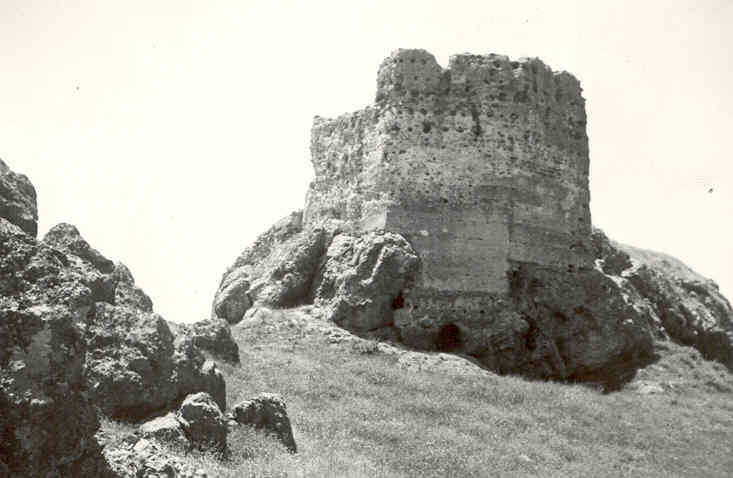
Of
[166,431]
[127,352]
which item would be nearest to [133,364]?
[127,352]

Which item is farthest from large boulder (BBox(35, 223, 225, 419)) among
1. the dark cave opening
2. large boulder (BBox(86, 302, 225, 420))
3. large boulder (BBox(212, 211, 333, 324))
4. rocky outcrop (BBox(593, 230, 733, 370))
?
rocky outcrop (BBox(593, 230, 733, 370))

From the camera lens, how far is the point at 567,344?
24375 millimetres

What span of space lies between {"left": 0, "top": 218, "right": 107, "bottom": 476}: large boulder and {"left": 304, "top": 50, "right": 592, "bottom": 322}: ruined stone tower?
15.8 meters

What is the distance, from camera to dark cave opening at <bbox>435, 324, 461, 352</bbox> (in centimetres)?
2272

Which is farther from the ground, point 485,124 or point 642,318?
point 485,124

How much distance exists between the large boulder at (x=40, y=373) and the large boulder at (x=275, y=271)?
56.0 feet

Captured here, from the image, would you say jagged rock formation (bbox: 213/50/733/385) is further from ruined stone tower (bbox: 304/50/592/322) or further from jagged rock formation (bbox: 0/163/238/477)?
jagged rock formation (bbox: 0/163/238/477)

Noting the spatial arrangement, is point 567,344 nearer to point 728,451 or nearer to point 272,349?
point 728,451

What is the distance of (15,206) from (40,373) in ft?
10.7

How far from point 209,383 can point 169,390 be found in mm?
983

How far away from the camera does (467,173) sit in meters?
23.2

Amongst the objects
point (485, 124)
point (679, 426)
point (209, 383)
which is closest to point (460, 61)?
point (485, 124)

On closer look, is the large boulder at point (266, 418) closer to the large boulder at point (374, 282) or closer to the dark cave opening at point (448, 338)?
the large boulder at point (374, 282)

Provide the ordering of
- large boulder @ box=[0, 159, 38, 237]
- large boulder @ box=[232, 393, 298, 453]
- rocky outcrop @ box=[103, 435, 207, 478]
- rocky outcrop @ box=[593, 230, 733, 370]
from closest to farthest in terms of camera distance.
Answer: rocky outcrop @ box=[103, 435, 207, 478], large boulder @ box=[0, 159, 38, 237], large boulder @ box=[232, 393, 298, 453], rocky outcrop @ box=[593, 230, 733, 370]
